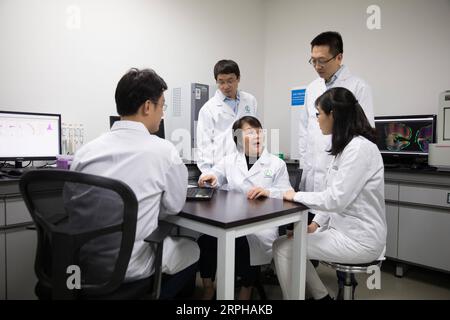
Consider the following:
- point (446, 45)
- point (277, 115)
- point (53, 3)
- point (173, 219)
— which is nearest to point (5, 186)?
point (173, 219)

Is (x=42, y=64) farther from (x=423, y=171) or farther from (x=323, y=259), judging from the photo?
(x=423, y=171)

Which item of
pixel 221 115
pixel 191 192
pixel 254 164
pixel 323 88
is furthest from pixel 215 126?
pixel 191 192

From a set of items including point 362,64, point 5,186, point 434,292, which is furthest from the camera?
point 362,64

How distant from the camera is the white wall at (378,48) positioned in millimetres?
2852

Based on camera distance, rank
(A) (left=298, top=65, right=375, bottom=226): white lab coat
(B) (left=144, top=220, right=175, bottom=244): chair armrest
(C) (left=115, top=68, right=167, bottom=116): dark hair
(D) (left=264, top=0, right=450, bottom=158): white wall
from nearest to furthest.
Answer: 1. (B) (left=144, top=220, right=175, bottom=244): chair armrest
2. (C) (left=115, top=68, right=167, bottom=116): dark hair
3. (A) (left=298, top=65, right=375, bottom=226): white lab coat
4. (D) (left=264, top=0, right=450, bottom=158): white wall

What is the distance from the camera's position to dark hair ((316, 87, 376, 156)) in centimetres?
152

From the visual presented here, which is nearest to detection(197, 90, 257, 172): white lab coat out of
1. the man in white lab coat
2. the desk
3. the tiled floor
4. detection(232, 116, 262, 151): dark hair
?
detection(232, 116, 262, 151): dark hair

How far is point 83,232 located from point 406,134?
2642mm

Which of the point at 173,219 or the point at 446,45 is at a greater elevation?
the point at 446,45

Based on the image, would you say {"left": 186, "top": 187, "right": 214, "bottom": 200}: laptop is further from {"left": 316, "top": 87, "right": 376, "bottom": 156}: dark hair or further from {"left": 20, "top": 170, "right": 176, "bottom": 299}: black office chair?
{"left": 316, "top": 87, "right": 376, "bottom": 156}: dark hair

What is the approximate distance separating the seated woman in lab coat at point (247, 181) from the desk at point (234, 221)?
324 millimetres

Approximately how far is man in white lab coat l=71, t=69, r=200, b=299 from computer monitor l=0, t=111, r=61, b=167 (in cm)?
115
